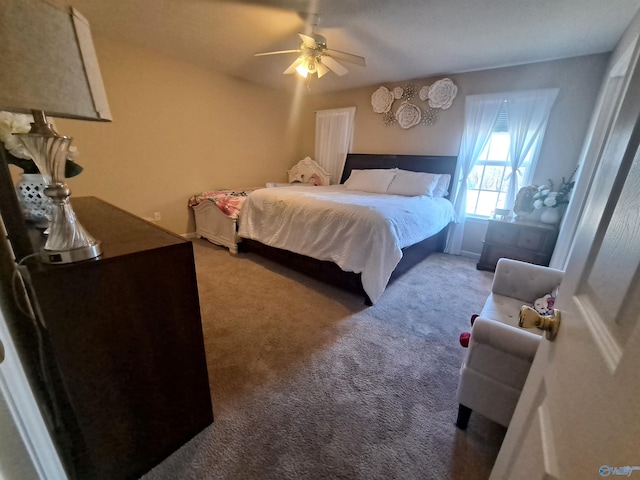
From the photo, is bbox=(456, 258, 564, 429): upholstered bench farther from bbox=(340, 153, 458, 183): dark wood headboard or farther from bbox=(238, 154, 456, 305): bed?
bbox=(340, 153, 458, 183): dark wood headboard

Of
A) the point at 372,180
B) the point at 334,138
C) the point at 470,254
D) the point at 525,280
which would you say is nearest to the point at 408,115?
the point at 372,180

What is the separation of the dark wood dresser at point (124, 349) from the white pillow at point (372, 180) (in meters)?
3.08

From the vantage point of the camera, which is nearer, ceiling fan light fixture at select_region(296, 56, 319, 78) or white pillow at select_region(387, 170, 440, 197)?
ceiling fan light fixture at select_region(296, 56, 319, 78)

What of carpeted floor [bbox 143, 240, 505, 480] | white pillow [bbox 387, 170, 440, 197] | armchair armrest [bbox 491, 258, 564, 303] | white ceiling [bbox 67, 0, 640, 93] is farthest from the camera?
white pillow [bbox 387, 170, 440, 197]

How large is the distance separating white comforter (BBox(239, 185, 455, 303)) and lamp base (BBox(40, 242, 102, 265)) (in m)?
1.75

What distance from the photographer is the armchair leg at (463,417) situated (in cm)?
120

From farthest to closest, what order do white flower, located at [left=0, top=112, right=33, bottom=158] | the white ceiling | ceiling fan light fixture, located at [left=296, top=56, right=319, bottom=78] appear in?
ceiling fan light fixture, located at [left=296, top=56, right=319, bottom=78] → the white ceiling → white flower, located at [left=0, top=112, right=33, bottom=158]

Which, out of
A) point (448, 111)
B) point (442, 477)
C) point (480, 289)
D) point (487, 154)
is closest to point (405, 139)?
point (448, 111)

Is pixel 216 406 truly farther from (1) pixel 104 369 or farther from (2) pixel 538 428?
(2) pixel 538 428

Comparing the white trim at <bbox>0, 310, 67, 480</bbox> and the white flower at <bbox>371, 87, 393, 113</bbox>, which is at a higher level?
the white flower at <bbox>371, 87, 393, 113</bbox>

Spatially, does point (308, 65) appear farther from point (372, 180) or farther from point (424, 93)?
point (424, 93)

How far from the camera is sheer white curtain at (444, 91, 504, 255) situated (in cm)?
309

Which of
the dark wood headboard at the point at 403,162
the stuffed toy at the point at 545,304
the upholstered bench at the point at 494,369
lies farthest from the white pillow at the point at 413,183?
the upholstered bench at the point at 494,369

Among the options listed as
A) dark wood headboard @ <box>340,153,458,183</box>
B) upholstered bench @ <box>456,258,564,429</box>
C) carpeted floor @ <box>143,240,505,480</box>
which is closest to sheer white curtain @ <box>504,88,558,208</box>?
dark wood headboard @ <box>340,153,458,183</box>
